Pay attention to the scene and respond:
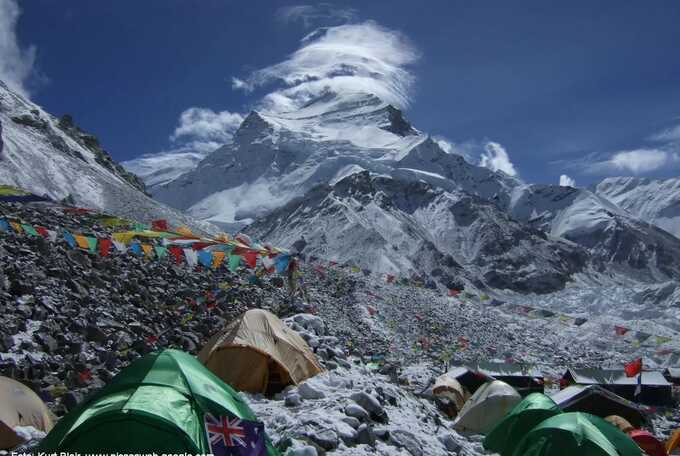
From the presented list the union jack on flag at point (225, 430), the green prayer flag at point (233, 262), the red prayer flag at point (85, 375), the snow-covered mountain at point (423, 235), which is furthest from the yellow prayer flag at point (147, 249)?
the snow-covered mountain at point (423, 235)

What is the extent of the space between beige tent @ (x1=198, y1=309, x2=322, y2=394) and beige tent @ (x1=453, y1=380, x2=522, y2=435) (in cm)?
663

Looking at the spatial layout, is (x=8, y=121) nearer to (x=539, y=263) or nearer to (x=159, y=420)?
(x=159, y=420)

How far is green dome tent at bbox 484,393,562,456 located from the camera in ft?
41.3

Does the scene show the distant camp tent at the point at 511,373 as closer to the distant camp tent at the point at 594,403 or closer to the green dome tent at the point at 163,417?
the distant camp tent at the point at 594,403

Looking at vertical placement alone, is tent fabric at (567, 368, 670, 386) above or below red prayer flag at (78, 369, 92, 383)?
below

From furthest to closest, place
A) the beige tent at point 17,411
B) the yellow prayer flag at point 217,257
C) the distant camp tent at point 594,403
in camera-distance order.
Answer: the distant camp tent at point 594,403 < the yellow prayer flag at point 217,257 < the beige tent at point 17,411

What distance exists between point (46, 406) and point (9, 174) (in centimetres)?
4793

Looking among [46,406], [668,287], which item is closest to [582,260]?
[668,287]

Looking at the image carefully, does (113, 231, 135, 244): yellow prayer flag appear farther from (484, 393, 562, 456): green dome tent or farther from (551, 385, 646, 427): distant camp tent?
(551, 385, 646, 427): distant camp tent

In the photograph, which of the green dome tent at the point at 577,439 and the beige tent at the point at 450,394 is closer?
the green dome tent at the point at 577,439

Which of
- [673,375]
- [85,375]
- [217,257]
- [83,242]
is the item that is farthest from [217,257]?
[673,375]

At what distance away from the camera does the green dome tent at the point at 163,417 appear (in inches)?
267

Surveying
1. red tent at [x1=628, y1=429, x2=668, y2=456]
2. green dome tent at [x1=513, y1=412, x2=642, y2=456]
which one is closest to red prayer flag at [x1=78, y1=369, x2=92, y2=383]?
green dome tent at [x1=513, y1=412, x2=642, y2=456]

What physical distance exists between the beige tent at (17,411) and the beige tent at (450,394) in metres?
14.4
